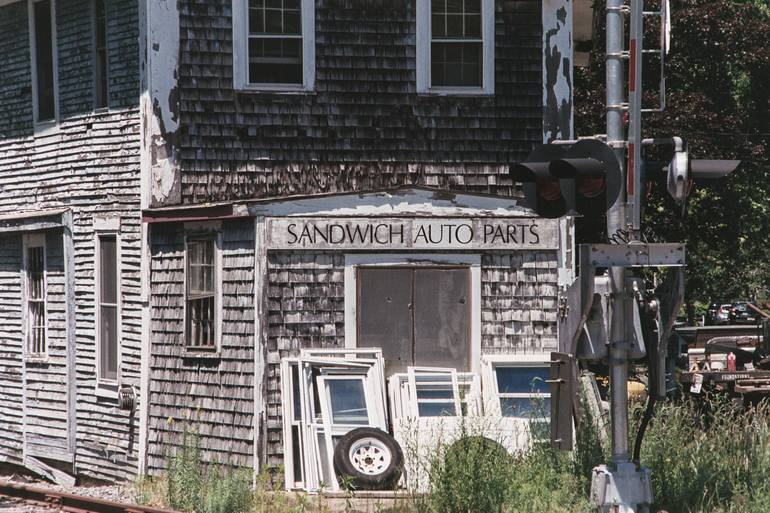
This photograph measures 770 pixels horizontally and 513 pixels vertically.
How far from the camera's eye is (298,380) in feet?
50.2

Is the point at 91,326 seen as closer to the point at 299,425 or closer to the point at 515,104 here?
the point at 299,425

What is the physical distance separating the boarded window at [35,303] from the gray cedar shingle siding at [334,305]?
5483 millimetres

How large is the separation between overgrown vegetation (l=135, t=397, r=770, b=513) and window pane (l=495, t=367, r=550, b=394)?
1.93 metres

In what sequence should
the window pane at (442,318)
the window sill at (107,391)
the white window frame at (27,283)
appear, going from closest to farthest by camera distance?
the window pane at (442,318)
the window sill at (107,391)
the white window frame at (27,283)

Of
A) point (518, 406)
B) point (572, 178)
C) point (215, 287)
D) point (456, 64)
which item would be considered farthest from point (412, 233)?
point (572, 178)

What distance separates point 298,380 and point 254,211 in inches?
80.0

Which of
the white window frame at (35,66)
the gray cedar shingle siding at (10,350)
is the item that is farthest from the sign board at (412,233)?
the gray cedar shingle siding at (10,350)

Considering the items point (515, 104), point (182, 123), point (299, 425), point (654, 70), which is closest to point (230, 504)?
point (299, 425)

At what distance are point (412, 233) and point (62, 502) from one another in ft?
16.9

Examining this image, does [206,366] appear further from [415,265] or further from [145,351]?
[415,265]

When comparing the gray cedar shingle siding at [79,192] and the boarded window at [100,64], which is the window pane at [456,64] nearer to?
the gray cedar shingle siding at [79,192]

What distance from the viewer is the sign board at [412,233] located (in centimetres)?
1571

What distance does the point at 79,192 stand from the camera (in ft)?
61.0

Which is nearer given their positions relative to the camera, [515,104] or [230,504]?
[230,504]
